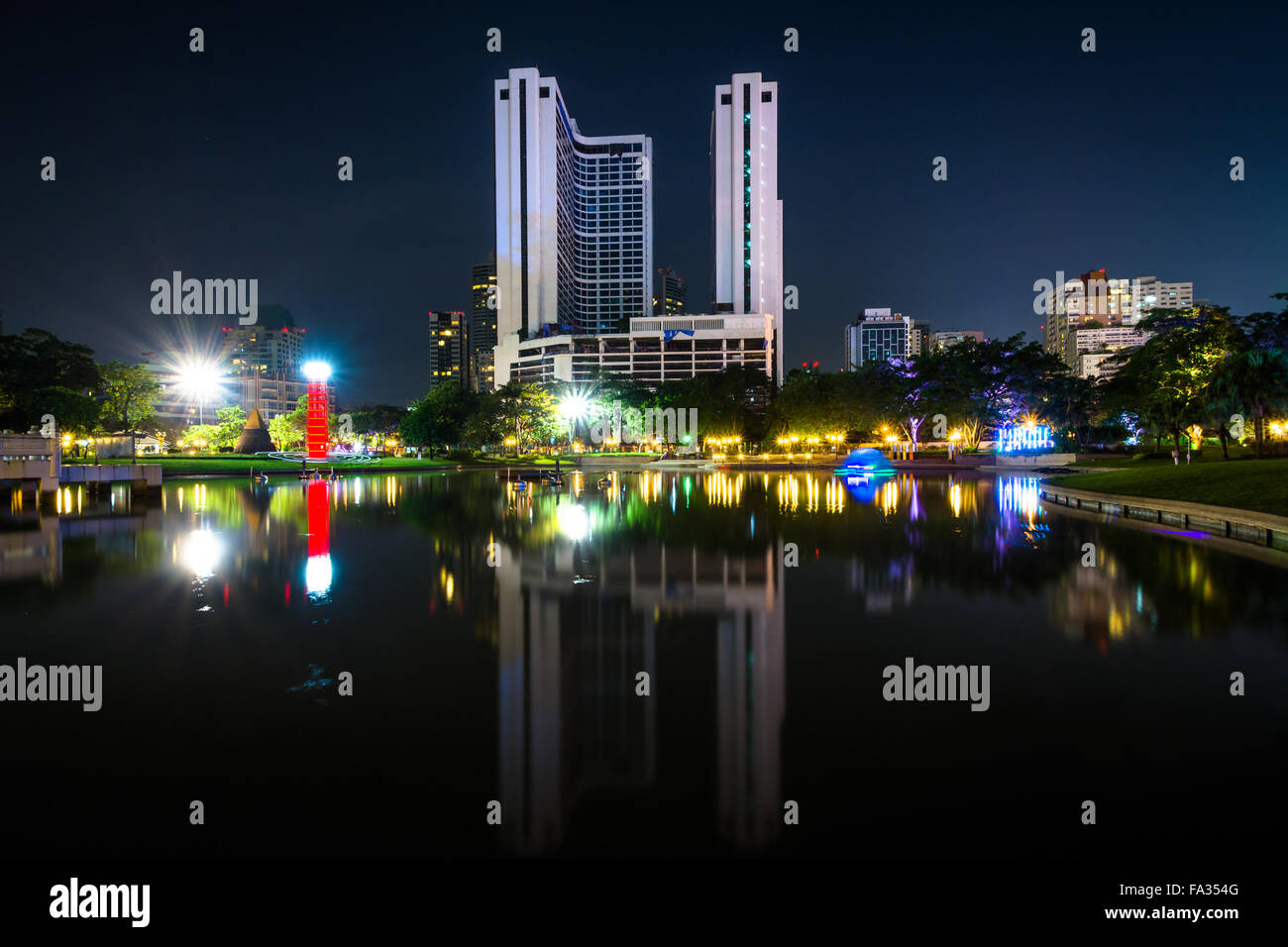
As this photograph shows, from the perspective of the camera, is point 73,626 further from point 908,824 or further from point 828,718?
point 908,824

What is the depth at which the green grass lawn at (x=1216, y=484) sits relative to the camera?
20.3m

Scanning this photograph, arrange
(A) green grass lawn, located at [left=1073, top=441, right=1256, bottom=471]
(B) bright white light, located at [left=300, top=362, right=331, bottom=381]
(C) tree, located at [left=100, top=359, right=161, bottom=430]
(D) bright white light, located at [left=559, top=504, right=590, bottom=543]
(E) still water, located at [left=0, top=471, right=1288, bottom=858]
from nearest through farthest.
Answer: (E) still water, located at [left=0, top=471, right=1288, bottom=858]
(D) bright white light, located at [left=559, top=504, right=590, bottom=543]
(A) green grass lawn, located at [left=1073, top=441, right=1256, bottom=471]
(C) tree, located at [left=100, top=359, right=161, bottom=430]
(B) bright white light, located at [left=300, top=362, right=331, bottom=381]

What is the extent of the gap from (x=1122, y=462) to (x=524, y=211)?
483 ft

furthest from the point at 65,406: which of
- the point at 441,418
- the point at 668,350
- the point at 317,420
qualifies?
the point at 668,350

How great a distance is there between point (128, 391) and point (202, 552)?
65.4 metres

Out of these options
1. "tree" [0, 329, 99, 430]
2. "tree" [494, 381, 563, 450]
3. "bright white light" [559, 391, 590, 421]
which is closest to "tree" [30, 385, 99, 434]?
"tree" [0, 329, 99, 430]

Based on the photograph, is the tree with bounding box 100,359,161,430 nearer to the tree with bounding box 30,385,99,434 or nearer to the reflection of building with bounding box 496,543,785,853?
the tree with bounding box 30,385,99,434

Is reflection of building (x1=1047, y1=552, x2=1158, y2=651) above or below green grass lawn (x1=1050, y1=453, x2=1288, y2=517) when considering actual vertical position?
below

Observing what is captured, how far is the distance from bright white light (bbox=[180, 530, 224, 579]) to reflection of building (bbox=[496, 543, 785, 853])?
6.43 meters

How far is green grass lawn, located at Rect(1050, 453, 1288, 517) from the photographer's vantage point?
2028 cm

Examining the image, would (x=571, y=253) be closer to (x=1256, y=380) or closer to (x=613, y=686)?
(x=1256, y=380)
